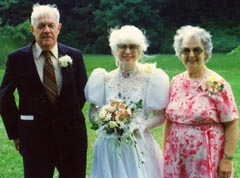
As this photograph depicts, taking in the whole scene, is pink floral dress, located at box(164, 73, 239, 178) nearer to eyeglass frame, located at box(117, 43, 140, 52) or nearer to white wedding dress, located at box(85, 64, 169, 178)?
white wedding dress, located at box(85, 64, 169, 178)

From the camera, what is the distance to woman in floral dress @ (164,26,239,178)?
4395mm

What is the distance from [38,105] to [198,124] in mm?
1402

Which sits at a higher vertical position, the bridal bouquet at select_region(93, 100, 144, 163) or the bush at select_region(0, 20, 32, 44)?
the bridal bouquet at select_region(93, 100, 144, 163)

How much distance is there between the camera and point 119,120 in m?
4.51

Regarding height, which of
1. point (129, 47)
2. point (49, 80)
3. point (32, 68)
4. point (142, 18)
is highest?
point (129, 47)

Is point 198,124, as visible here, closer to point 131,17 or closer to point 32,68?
point 32,68

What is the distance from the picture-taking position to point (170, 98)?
4.64 meters

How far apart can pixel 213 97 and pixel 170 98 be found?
0.41 meters

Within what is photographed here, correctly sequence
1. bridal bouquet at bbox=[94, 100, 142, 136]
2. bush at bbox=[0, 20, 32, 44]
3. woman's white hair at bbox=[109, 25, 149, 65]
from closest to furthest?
bridal bouquet at bbox=[94, 100, 142, 136] < woman's white hair at bbox=[109, 25, 149, 65] < bush at bbox=[0, 20, 32, 44]

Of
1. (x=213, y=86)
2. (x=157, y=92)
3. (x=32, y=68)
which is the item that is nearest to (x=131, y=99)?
(x=157, y=92)

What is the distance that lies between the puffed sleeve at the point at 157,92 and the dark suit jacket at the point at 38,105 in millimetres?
665

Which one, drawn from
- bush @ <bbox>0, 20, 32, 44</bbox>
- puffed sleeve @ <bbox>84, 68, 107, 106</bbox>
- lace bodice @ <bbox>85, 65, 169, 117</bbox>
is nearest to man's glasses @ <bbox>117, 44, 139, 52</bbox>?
lace bodice @ <bbox>85, 65, 169, 117</bbox>

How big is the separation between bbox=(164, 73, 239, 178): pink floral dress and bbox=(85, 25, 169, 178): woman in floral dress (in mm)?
229

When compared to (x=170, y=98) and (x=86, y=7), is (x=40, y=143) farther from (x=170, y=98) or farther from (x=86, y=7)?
(x=86, y=7)
